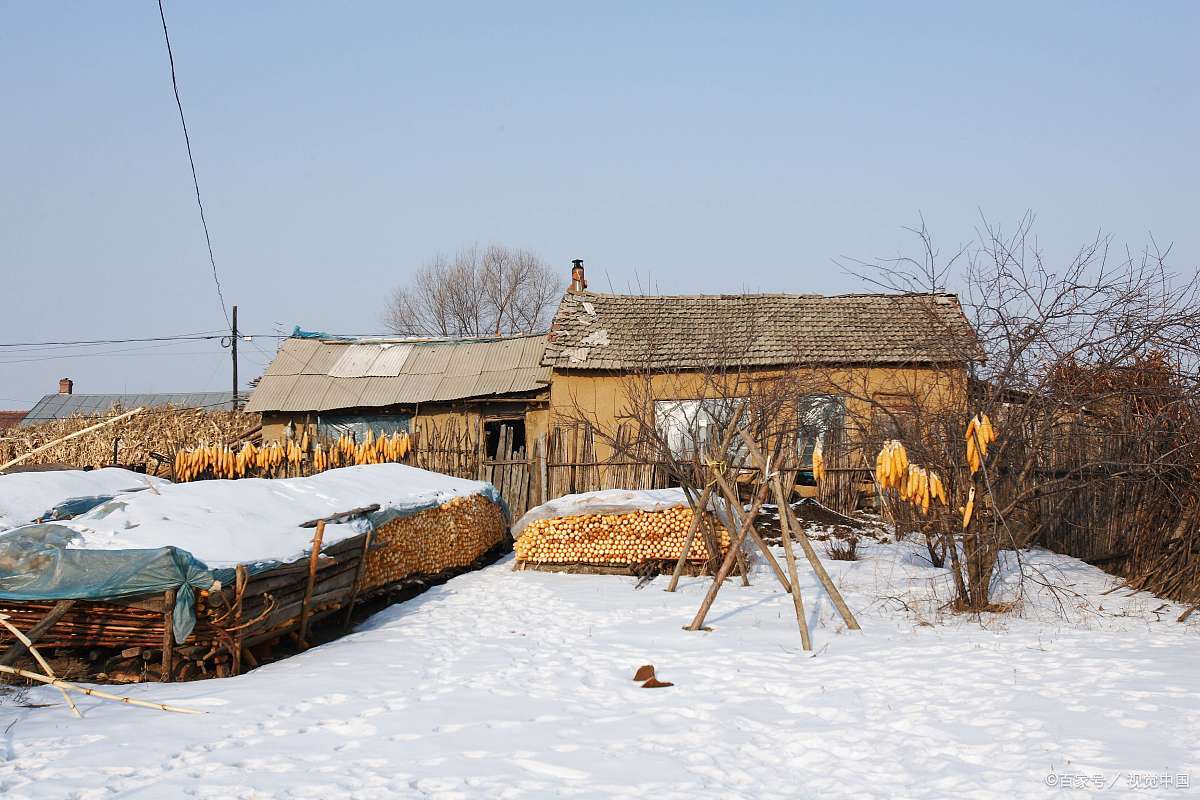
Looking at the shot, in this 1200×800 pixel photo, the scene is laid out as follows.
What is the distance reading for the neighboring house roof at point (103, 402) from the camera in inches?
1389

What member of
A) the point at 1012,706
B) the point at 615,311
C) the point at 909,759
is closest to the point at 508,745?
the point at 909,759

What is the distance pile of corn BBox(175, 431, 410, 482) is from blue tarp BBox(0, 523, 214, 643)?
10395mm

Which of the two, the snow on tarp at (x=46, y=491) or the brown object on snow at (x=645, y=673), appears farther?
the snow on tarp at (x=46, y=491)

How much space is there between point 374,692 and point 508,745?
163 cm

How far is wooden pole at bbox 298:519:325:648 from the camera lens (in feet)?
28.4

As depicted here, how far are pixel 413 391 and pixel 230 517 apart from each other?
11640 mm

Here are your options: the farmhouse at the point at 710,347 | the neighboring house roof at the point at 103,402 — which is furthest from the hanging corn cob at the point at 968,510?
the neighboring house roof at the point at 103,402

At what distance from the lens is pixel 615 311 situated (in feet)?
66.9

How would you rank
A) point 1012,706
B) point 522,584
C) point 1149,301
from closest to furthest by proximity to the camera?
point 1012,706 → point 1149,301 → point 522,584

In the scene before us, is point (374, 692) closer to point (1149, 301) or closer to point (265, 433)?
point (1149, 301)

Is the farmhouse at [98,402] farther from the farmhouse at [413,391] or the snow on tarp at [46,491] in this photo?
the snow on tarp at [46,491]

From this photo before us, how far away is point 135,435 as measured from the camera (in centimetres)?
2503

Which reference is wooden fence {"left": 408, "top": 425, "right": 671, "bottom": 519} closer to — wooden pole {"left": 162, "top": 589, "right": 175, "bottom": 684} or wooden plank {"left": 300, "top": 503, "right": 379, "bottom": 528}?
wooden plank {"left": 300, "top": 503, "right": 379, "bottom": 528}

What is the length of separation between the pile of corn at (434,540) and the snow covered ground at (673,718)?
1.16 metres
